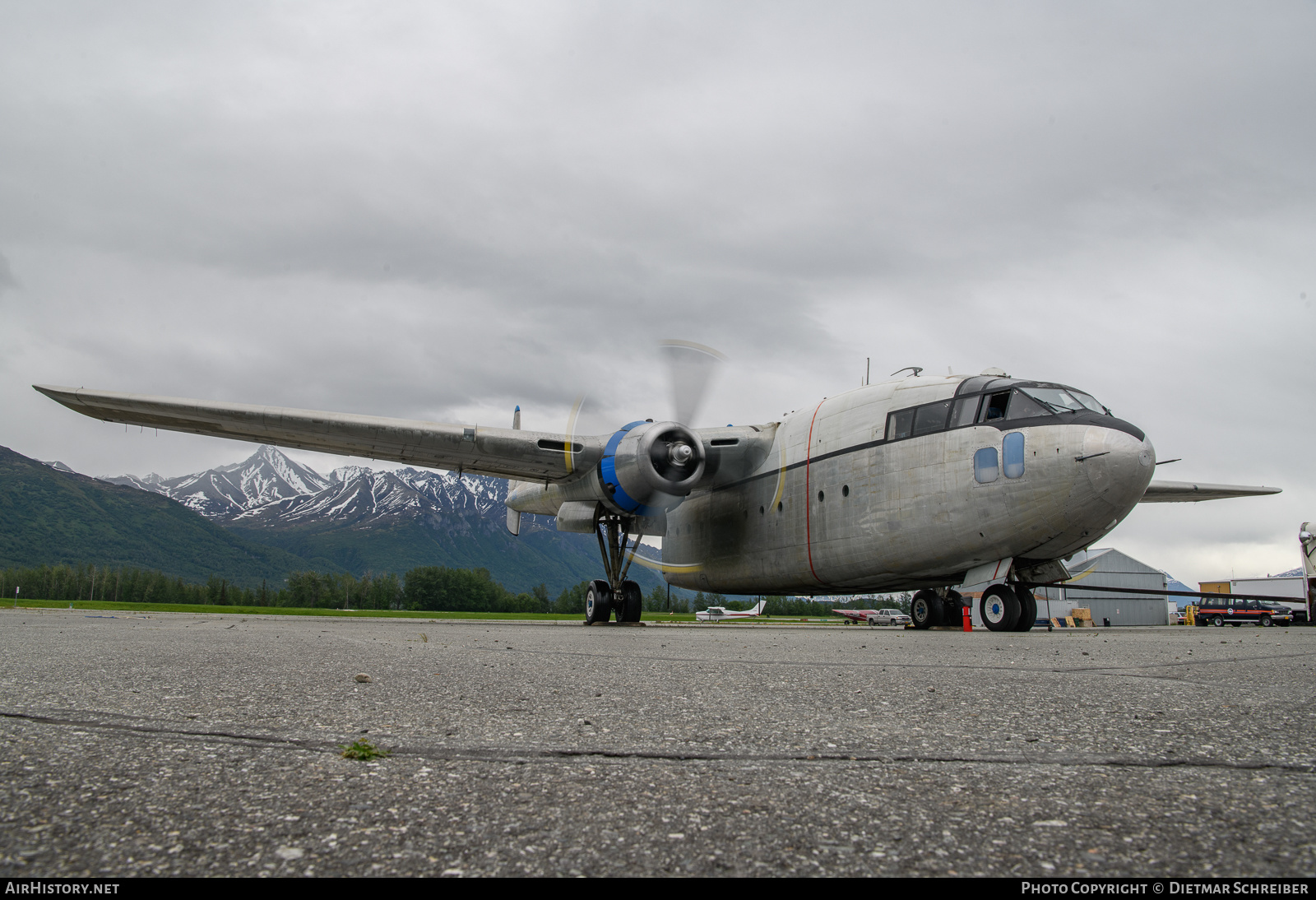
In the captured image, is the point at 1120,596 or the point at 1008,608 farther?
the point at 1120,596

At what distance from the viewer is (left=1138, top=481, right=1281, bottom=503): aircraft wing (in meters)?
19.4

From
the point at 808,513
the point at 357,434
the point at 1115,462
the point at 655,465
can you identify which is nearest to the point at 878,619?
the point at 808,513

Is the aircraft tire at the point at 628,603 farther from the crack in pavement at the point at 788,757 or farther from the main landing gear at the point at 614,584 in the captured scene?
the crack in pavement at the point at 788,757

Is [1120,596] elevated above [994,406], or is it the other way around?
A: [994,406]

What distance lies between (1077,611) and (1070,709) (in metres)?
44.6

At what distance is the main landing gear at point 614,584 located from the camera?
54.7 feet

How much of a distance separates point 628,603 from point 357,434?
7112 millimetres

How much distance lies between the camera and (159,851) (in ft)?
4.75

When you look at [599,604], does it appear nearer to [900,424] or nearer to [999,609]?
[900,424]

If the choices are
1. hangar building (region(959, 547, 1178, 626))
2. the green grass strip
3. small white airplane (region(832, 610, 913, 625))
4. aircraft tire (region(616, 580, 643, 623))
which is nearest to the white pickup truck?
small white airplane (region(832, 610, 913, 625))

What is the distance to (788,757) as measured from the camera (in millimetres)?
2334

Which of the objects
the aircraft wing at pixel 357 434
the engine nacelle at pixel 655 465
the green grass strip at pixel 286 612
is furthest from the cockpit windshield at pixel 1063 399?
the green grass strip at pixel 286 612

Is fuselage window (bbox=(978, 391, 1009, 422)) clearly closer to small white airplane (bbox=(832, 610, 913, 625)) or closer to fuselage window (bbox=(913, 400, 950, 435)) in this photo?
fuselage window (bbox=(913, 400, 950, 435))
